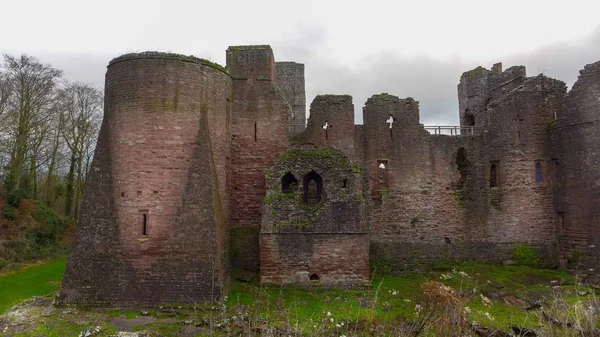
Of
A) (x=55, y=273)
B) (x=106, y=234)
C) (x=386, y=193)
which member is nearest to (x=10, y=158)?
(x=55, y=273)

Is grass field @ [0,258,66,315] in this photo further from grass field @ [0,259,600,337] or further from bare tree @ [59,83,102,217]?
bare tree @ [59,83,102,217]

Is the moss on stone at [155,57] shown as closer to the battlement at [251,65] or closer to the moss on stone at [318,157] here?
the battlement at [251,65]

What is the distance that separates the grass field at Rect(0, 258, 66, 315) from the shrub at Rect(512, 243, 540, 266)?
16990 mm

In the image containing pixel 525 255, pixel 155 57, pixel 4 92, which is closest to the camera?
pixel 155 57

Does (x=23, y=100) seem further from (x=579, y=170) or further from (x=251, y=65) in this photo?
(x=579, y=170)

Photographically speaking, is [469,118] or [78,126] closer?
[469,118]

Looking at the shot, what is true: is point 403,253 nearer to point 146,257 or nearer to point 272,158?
point 272,158

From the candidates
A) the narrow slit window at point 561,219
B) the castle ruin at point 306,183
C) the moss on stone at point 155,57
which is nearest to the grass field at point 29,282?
the castle ruin at point 306,183

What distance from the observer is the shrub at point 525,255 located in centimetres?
1591

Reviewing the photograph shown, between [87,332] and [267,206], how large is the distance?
6.15 meters

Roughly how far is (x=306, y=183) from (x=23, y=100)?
58.8 feet

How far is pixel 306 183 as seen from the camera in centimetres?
1625

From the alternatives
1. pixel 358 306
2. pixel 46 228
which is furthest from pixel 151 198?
pixel 46 228

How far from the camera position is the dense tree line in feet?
75.3
